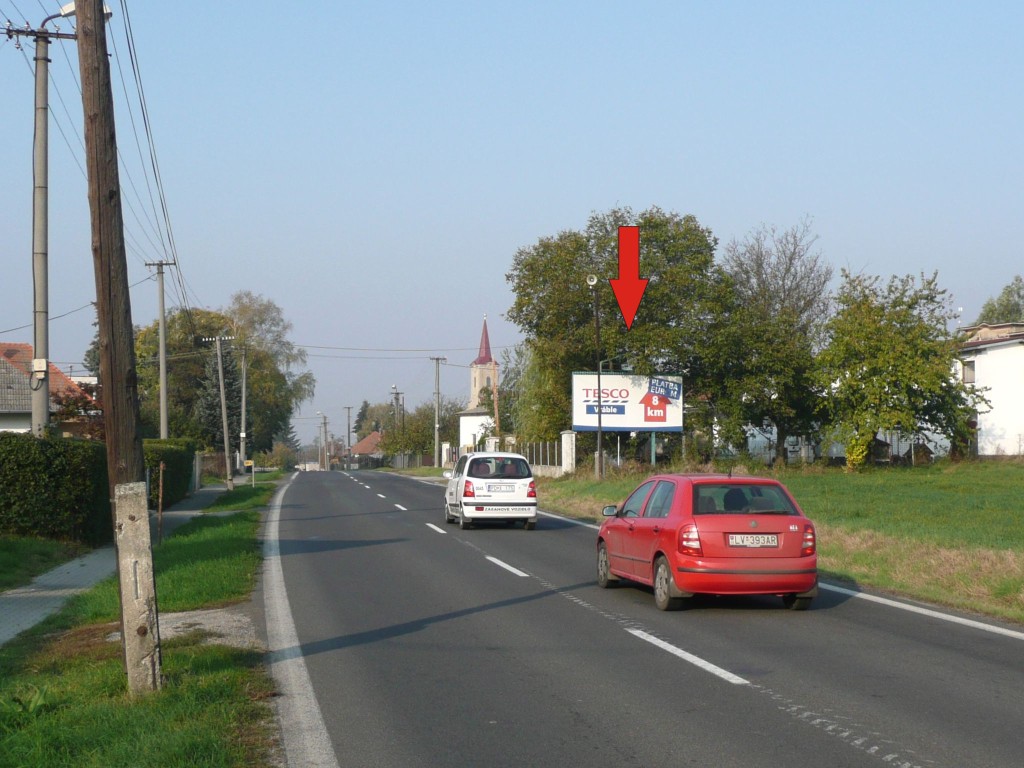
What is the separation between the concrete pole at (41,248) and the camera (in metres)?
19.8

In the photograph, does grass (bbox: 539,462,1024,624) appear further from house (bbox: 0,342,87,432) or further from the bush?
house (bbox: 0,342,87,432)

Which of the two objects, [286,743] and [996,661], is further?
[996,661]

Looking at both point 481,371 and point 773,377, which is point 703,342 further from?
point 481,371

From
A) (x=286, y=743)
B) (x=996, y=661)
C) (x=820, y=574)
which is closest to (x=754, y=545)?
(x=996, y=661)

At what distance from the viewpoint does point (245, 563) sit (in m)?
16.5

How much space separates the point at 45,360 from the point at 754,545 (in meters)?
13.9

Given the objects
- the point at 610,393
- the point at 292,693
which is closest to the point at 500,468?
the point at 292,693

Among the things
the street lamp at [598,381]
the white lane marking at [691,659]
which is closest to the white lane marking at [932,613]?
the white lane marking at [691,659]

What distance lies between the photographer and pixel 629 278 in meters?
47.8

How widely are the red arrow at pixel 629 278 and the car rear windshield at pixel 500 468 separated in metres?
22.5

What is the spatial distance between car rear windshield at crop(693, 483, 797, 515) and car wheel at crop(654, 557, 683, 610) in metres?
0.72

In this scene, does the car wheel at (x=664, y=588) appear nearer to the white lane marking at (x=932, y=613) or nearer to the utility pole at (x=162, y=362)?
the white lane marking at (x=932, y=613)

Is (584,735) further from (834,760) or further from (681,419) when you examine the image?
(681,419)

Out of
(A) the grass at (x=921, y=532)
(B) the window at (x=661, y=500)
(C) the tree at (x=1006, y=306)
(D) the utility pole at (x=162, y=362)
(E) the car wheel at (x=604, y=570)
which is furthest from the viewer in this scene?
(C) the tree at (x=1006, y=306)
